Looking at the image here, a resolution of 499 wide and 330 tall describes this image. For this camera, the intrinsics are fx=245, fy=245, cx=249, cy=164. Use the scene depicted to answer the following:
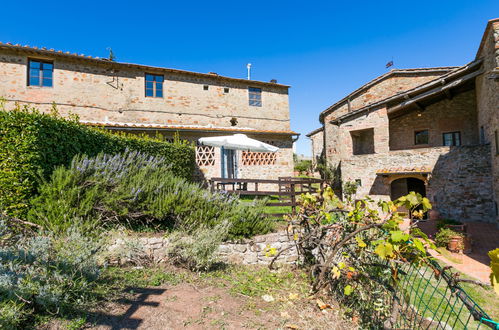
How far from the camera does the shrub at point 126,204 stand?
4148mm

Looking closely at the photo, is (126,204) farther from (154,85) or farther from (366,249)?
(154,85)

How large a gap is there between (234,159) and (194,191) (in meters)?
8.57

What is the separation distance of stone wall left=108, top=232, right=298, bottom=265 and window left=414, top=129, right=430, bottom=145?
13748 millimetres

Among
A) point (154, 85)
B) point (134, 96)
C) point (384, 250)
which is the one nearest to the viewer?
point (384, 250)

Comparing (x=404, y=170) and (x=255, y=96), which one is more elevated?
(x=255, y=96)

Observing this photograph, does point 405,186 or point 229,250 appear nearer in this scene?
point 229,250

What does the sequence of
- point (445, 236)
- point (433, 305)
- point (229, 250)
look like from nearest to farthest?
point (433, 305), point (229, 250), point (445, 236)

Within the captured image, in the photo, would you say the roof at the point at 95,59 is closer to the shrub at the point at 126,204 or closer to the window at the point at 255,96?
the window at the point at 255,96

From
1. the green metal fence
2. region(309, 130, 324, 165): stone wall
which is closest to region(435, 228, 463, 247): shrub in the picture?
the green metal fence

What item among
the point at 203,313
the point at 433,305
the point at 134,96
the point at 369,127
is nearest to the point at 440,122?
the point at 369,127

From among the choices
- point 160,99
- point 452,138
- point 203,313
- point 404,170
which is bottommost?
point 203,313

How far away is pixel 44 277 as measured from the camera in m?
2.53

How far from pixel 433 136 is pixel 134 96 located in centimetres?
1738

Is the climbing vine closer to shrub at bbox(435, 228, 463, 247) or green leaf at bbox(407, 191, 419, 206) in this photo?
green leaf at bbox(407, 191, 419, 206)
